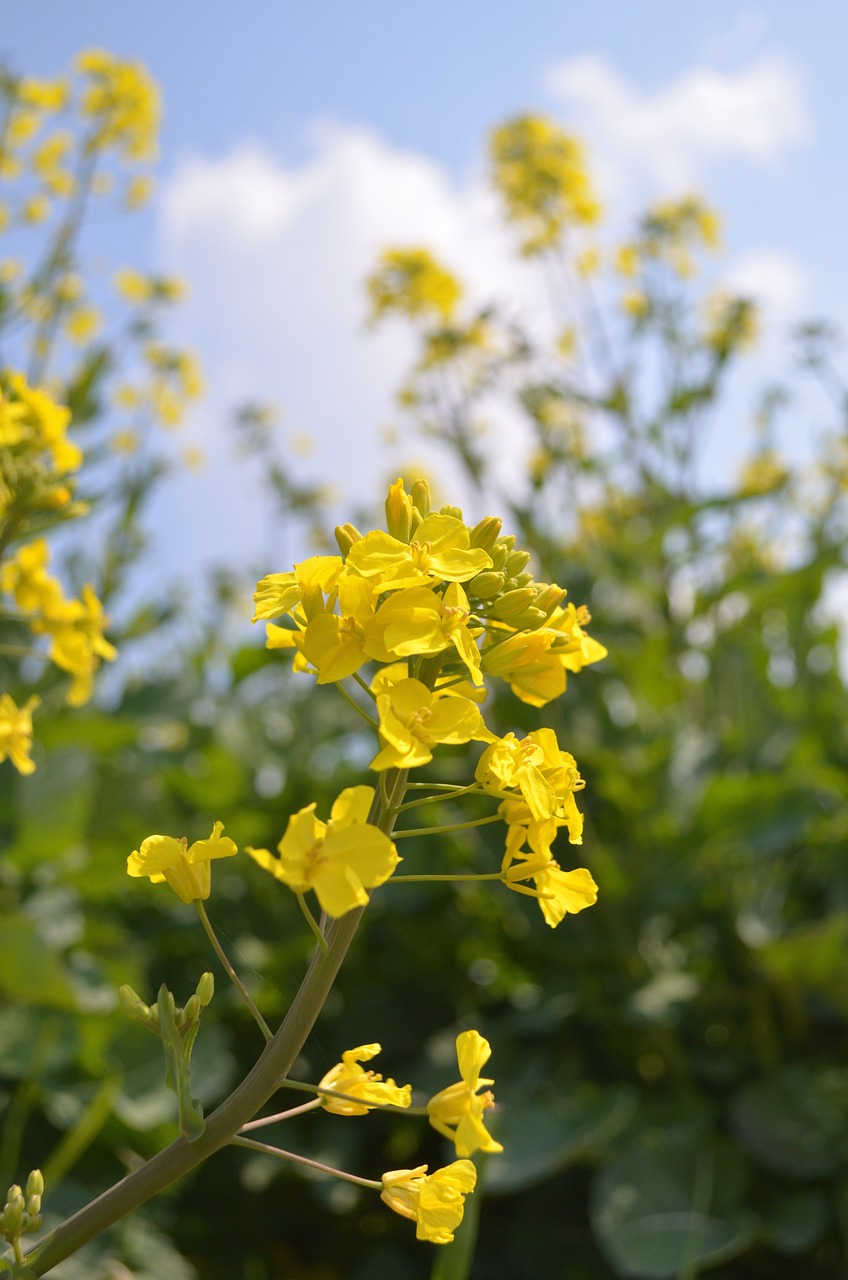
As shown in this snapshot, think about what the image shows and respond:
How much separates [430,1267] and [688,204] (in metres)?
3.78

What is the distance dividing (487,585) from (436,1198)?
1.52ft

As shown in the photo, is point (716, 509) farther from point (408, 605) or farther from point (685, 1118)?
point (408, 605)

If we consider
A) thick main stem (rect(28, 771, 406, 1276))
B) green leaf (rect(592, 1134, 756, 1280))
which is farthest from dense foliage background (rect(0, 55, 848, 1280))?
thick main stem (rect(28, 771, 406, 1276))

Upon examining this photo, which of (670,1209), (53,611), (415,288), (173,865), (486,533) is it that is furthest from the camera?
(415,288)

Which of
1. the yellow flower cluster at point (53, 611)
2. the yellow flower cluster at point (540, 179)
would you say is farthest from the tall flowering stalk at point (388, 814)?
the yellow flower cluster at point (540, 179)

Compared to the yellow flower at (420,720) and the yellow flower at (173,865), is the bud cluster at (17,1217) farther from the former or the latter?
the yellow flower at (420,720)

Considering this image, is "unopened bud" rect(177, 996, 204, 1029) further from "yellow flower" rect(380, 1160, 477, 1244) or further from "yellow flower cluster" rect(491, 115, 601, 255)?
"yellow flower cluster" rect(491, 115, 601, 255)

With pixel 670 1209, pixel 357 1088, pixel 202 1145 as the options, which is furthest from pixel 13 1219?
pixel 670 1209

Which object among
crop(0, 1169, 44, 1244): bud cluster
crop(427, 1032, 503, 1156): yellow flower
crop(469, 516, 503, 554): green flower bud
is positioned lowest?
crop(427, 1032, 503, 1156): yellow flower

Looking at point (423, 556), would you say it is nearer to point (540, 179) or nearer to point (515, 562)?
point (515, 562)

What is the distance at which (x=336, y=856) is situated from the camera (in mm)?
708

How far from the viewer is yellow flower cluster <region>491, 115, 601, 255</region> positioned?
398cm

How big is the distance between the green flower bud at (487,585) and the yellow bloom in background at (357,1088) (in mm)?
364

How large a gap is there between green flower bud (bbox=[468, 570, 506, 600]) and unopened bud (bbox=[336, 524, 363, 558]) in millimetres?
105
